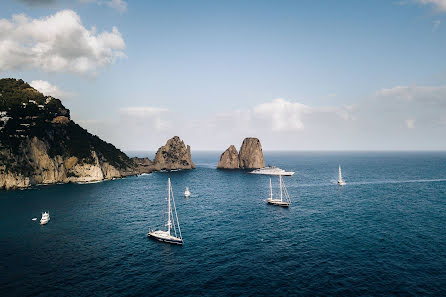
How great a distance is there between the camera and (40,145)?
524ft

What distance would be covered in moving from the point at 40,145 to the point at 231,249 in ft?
506

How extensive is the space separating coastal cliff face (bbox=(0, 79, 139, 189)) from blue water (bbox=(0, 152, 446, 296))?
43.6 m

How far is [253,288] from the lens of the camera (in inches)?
1720

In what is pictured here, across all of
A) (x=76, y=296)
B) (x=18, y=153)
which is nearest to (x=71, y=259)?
(x=76, y=296)

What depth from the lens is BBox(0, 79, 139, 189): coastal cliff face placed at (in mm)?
146250

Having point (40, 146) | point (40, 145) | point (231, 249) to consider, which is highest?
point (40, 145)

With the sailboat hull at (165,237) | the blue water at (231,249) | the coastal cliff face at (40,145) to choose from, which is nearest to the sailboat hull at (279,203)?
the blue water at (231,249)

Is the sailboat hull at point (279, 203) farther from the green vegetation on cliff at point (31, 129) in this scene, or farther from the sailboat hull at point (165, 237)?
the green vegetation on cliff at point (31, 129)

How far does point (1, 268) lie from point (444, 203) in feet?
459

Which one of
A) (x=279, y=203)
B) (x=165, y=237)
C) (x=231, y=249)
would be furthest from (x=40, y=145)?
(x=231, y=249)

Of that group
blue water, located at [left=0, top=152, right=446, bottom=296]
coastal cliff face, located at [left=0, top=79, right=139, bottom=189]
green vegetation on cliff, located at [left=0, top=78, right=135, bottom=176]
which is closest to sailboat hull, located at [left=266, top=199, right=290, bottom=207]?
blue water, located at [left=0, top=152, right=446, bottom=296]

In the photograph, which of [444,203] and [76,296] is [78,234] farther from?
[444,203]

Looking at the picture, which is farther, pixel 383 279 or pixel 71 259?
pixel 71 259

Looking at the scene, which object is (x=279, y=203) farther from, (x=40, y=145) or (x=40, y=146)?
(x=40, y=145)
